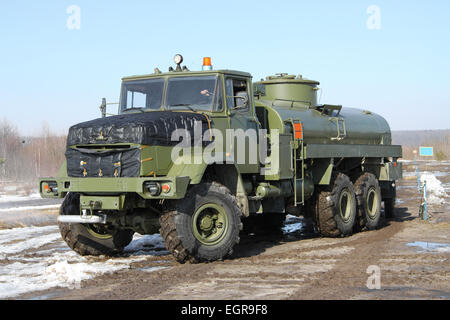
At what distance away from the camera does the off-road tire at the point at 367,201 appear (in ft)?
46.5

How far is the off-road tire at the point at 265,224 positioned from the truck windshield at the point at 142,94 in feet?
14.5

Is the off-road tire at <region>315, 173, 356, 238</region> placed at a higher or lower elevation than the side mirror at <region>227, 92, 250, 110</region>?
lower

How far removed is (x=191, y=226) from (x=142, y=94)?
9.53 ft

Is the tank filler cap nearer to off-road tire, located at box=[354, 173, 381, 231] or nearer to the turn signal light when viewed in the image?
off-road tire, located at box=[354, 173, 381, 231]

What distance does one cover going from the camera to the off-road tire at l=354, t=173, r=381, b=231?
1419 centimetres

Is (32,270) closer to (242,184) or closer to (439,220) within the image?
(242,184)

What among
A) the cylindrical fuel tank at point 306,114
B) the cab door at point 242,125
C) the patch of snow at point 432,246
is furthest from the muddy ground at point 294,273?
the cylindrical fuel tank at point 306,114

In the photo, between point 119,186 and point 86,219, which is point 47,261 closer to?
point 86,219

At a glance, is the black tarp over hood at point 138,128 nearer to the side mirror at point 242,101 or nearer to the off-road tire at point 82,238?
the side mirror at point 242,101

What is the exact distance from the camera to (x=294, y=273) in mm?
8633

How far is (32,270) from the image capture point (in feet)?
30.0

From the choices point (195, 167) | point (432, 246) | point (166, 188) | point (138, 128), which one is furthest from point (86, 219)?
point (432, 246)

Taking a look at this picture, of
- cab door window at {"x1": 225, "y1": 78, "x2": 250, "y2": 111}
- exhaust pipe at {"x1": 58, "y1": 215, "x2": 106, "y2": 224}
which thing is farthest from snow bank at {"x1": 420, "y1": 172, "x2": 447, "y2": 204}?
exhaust pipe at {"x1": 58, "y1": 215, "x2": 106, "y2": 224}

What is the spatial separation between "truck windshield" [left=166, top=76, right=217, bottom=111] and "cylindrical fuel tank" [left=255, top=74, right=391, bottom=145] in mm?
1861
